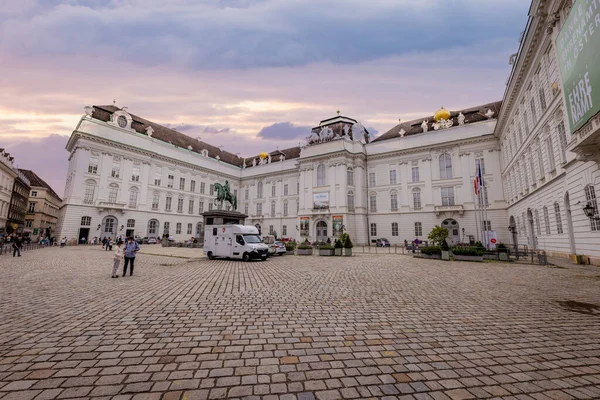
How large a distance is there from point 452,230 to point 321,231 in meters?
18.2

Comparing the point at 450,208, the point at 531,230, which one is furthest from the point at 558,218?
the point at 450,208

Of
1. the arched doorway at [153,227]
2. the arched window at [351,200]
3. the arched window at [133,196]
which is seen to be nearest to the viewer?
the arched window at [351,200]

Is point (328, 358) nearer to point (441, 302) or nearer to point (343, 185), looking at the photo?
point (441, 302)

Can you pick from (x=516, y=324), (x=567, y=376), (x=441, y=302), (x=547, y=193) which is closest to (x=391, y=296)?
(x=441, y=302)

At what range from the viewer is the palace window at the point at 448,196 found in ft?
119

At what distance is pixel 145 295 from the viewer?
7223 mm

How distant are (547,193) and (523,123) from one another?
25.3 ft

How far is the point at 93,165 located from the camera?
38.4 meters

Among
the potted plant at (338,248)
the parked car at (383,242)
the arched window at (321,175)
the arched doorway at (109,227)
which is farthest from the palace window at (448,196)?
the arched doorway at (109,227)

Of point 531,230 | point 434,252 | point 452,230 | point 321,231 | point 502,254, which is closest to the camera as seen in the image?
point 502,254

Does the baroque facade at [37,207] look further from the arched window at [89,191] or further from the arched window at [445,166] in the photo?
the arched window at [445,166]

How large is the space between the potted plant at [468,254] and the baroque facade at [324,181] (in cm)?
1843

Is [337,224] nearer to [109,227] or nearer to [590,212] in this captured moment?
[590,212]

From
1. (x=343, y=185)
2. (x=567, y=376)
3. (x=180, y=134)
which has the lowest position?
(x=567, y=376)
